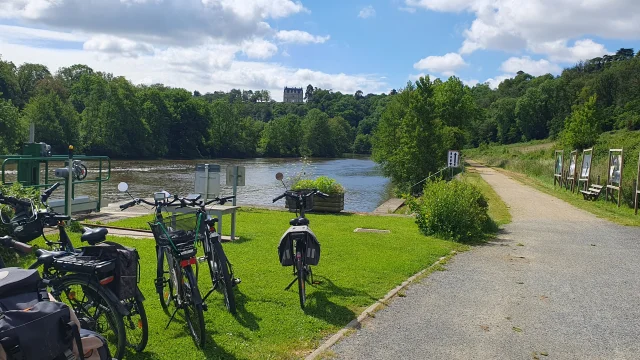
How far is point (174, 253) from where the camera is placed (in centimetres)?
Answer: 468

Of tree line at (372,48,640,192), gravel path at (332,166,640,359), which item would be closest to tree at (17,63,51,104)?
tree line at (372,48,640,192)

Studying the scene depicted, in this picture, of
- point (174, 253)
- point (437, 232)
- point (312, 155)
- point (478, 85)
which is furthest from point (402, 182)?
point (478, 85)

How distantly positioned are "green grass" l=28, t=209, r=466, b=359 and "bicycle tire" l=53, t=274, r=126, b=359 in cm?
33

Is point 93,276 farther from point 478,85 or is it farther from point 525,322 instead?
point 478,85

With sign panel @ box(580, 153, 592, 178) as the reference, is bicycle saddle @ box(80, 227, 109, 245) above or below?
below

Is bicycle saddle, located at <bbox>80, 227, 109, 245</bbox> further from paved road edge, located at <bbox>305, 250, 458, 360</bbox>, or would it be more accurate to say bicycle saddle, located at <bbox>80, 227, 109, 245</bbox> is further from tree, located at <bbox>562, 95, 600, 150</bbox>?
tree, located at <bbox>562, 95, 600, 150</bbox>

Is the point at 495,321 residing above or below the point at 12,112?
below

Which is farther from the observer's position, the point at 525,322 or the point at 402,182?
the point at 402,182

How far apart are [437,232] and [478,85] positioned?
467 feet

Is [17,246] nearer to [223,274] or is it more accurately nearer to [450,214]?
[223,274]

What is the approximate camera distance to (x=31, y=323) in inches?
105

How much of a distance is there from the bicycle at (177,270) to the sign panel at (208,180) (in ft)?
14.3

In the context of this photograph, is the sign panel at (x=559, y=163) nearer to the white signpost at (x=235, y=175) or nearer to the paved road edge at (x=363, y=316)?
the white signpost at (x=235, y=175)

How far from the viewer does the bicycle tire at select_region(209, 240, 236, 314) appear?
210 inches
